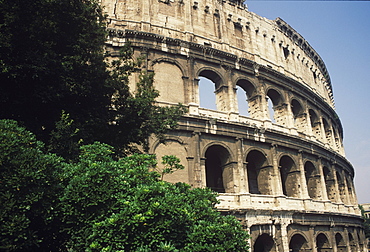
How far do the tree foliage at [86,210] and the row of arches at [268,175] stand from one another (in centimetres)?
854

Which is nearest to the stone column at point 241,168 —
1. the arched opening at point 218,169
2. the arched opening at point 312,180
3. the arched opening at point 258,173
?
the arched opening at point 218,169

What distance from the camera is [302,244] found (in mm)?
17312

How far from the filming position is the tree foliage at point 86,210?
235 inches

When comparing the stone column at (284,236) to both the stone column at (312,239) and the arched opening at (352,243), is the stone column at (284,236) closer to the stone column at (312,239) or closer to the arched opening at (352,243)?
the stone column at (312,239)

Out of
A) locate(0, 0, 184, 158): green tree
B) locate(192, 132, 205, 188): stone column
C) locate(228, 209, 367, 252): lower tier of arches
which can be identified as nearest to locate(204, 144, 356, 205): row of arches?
locate(192, 132, 205, 188): stone column

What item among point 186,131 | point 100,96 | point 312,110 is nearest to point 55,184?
point 100,96

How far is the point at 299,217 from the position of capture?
1684 cm

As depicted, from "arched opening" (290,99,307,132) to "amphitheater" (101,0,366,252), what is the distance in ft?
0.22

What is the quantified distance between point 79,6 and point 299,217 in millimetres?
14307

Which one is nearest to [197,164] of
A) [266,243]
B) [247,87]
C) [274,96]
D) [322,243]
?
[266,243]

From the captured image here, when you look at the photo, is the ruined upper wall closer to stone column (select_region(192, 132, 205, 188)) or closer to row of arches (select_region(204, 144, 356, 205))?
stone column (select_region(192, 132, 205, 188))

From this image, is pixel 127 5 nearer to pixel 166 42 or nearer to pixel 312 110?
pixel 166 42

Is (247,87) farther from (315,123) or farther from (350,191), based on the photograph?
(350,191)

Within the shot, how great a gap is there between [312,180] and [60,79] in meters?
16.8
